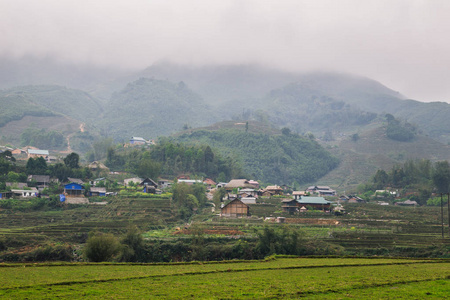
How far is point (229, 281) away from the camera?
2297 centimetres

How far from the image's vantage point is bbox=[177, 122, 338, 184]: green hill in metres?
144

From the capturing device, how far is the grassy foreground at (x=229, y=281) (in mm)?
19078

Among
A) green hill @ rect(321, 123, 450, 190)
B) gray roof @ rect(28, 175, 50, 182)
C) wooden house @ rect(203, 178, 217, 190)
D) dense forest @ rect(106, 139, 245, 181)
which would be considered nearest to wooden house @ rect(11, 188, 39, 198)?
gray roof @ rect(28, 175, 50, 182)

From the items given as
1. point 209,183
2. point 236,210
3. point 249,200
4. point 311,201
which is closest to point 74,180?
point 236,210

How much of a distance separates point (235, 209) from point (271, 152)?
8667cm

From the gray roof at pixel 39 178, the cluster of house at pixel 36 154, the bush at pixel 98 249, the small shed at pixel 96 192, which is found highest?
the cluster of house at pixel 36 154

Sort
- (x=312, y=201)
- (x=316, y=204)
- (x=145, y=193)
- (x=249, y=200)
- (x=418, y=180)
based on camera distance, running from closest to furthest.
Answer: (x=316, y=204), (x=312, y=201), (x=145, y=193), (x=249, y=200), (x=418, y=180)

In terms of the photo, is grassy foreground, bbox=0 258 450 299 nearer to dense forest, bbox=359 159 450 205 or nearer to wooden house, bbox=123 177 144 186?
wooden house, bbox=123 177 144 186

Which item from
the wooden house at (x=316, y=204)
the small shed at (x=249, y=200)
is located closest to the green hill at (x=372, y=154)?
the small shed at (x=249, y=200)

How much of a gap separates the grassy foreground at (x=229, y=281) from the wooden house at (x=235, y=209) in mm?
35540

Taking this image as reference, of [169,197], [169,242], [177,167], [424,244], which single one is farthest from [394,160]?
[169,242]

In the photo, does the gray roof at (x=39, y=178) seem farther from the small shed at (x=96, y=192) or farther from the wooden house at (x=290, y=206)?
the wooden house at (x=290, y=206)

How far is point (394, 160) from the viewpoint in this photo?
499ft

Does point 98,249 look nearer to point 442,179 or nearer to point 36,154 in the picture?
point 442,179
